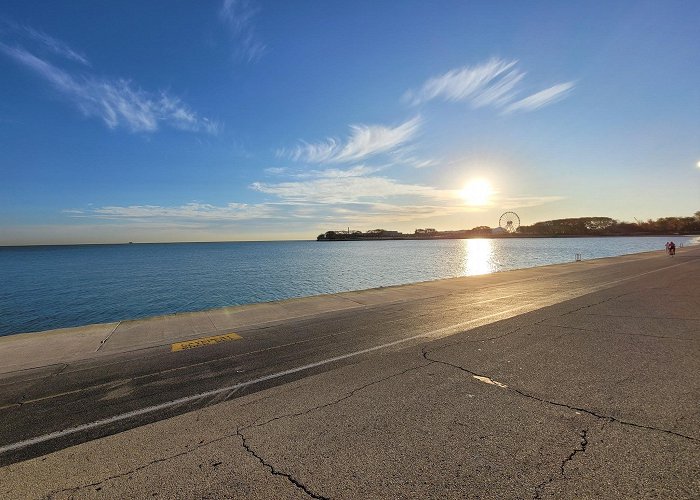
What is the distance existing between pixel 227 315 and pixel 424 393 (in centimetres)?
826

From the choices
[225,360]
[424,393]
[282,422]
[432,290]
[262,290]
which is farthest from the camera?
[262,290]

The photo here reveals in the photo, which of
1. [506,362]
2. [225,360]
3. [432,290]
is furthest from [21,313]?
[506,362]

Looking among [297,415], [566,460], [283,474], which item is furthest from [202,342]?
[566,460]

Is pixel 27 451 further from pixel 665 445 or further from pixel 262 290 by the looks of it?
pixel 262 290

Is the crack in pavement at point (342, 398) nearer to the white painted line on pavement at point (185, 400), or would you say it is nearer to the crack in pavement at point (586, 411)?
the crack in pavement at point (586, 411)

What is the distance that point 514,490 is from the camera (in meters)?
2.80

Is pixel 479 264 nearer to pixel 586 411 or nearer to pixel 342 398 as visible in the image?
pixel 586 411

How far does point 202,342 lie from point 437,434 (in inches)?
247

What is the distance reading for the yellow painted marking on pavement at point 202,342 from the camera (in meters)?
7.74

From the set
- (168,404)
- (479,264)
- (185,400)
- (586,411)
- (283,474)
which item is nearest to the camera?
(283,474)

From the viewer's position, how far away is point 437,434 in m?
3.64

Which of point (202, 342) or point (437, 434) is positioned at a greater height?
point (437, 434)

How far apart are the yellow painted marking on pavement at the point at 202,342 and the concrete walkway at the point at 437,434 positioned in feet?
7.29

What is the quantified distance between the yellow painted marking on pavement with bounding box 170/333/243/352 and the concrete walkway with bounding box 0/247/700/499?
2.22 metres
